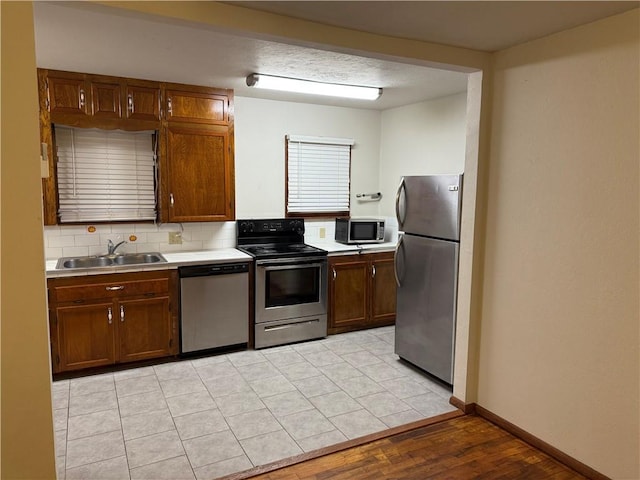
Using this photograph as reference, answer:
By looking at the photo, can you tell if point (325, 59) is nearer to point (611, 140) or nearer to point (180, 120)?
point (180, 120)

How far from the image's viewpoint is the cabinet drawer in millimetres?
3424

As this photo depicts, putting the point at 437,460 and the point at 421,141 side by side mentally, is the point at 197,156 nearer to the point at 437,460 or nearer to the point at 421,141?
the point at 421,141

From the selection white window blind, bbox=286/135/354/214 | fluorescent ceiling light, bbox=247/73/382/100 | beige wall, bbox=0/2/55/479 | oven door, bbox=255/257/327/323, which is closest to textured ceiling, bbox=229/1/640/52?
beige wall, bbox=0/2/55/479

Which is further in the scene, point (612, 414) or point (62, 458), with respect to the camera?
point (62, 458)

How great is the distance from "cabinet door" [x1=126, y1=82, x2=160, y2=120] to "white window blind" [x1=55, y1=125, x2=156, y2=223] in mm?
222

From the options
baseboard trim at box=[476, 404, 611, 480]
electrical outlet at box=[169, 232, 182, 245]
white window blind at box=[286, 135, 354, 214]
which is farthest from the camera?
white window blind at box=[286, 135, 354, 214]

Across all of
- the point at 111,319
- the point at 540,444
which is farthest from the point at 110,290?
the point at 540,444

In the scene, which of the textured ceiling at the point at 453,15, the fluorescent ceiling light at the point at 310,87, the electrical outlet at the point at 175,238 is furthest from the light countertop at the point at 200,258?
the textured ceiling at the point at 453,15

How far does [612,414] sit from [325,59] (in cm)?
268

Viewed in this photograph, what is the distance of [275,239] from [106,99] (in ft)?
6.63

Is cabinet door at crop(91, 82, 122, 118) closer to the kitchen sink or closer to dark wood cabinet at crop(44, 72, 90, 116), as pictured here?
dark wood cabinet at crop(44, 72, 90, 116)

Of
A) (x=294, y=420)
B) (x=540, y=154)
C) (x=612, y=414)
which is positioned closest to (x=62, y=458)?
(x=294, y=420)

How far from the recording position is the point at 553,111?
2457mm

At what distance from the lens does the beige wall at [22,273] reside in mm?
1726
